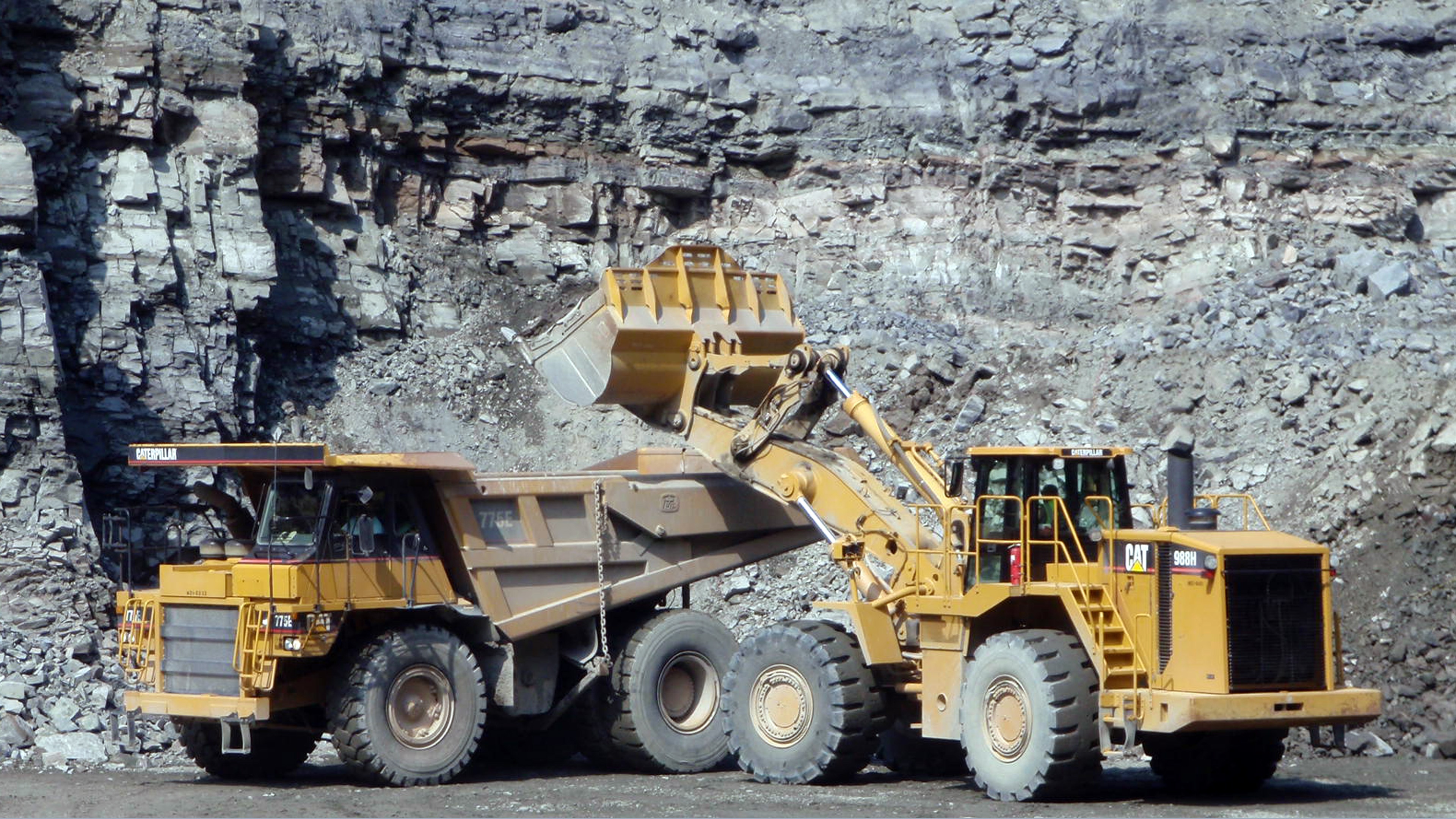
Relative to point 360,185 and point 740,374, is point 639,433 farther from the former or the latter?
point 740,374

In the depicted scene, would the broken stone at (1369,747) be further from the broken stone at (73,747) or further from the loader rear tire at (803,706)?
the broken stone at (73,747)

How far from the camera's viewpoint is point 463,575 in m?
13.4

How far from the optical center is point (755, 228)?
2894 cm

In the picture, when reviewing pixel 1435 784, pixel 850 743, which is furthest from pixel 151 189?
pixel 1435 784

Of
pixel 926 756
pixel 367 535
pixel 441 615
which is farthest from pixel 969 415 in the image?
pixel 367 535

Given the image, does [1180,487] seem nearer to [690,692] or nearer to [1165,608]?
[1165,608]

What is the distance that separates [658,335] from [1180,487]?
167 inches

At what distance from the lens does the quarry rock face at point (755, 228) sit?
20797 mm

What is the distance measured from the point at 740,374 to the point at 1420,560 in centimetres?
702

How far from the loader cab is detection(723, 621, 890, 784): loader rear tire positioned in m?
1.25

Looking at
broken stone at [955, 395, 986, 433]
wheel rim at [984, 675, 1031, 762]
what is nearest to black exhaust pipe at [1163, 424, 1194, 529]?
wheel rim at [984, 675, 1031, 762]

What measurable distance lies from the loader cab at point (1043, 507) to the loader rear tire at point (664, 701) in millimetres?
2950

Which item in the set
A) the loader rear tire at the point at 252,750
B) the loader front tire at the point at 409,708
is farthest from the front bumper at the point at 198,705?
the loader front tire at the point at 409,708

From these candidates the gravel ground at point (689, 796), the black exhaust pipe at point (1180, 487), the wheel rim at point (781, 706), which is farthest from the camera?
the wheel rim at point (781, 706)
